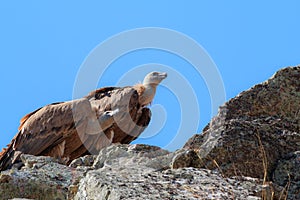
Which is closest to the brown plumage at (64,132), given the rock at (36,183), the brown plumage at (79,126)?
the brown plumage at (79,126)

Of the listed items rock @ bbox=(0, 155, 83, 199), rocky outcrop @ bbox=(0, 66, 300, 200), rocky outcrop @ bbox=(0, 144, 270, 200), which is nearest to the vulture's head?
rocky outcrop @ bbox=(0, 66, 300, 200)

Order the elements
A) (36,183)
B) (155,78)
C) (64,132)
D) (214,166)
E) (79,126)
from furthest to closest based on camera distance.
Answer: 1. (155,78)
2. (79,126)
3. (64,132)
4. (214,166)
5. (36,183)

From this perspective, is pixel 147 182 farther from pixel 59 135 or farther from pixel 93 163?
pixel 59 135

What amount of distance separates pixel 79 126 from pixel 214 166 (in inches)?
381

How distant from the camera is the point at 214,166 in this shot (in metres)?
8.60

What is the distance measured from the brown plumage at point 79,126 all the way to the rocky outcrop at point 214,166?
6.28 m

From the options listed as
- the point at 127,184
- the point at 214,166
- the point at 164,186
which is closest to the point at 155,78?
the point at 214,166

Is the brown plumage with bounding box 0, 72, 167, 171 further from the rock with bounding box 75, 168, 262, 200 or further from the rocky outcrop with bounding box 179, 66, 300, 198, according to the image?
the rock with bounding box 75, 168, 262, 200

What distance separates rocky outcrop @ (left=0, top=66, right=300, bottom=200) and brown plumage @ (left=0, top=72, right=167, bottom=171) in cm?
628

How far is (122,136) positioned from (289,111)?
877cm

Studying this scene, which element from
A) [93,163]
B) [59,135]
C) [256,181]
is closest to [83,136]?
[59,135]

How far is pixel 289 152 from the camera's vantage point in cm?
Result: 905

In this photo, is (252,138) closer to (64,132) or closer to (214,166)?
(214,166)

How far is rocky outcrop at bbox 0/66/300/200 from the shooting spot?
7008 millimetres
